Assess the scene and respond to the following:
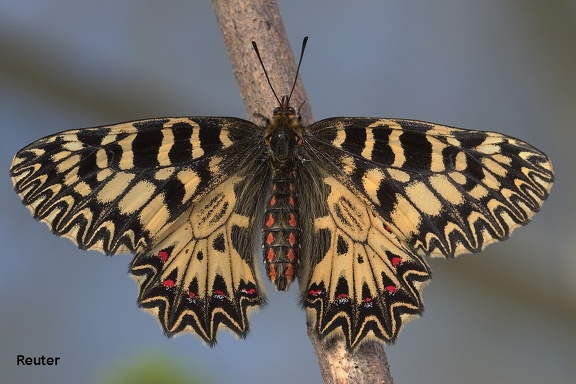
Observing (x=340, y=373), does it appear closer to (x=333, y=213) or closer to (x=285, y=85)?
(x=333, y=213)

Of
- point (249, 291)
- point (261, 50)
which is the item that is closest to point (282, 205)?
point (249, 291)

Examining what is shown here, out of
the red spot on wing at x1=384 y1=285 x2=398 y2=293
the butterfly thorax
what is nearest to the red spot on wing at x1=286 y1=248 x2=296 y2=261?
the butterfly thorax

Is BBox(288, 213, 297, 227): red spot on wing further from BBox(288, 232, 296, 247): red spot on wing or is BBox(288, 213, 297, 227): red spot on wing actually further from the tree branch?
the tree branch

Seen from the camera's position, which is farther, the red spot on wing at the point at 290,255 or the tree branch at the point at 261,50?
the tree branch at the point at 261,50

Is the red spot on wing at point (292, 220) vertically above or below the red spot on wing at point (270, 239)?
above

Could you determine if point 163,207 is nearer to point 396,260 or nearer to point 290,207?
point 290,207

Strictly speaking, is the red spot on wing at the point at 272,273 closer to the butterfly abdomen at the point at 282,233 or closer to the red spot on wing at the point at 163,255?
the butterfly abdomen at the point at 282,233

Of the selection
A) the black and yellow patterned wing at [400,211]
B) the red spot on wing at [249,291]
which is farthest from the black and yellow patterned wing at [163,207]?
the black and yellow patterned wing at [400,211]

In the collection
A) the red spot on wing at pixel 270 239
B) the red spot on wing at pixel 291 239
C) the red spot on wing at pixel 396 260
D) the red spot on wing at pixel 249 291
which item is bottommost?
the red spot on wing at pixel 396 260
